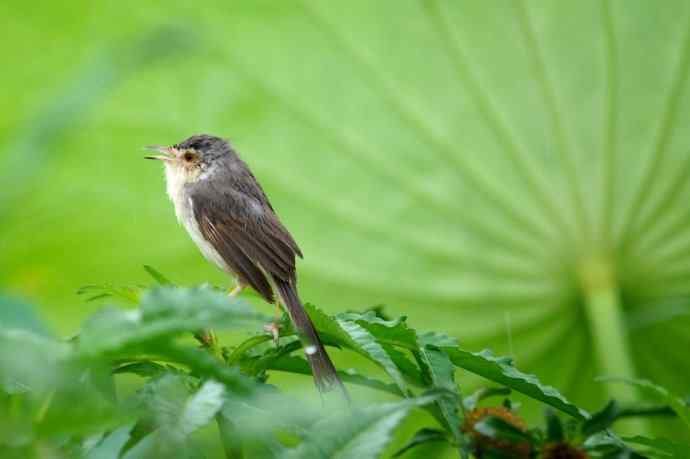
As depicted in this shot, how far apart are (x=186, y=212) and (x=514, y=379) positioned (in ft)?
5.63

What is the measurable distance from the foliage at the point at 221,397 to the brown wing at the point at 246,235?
887mm

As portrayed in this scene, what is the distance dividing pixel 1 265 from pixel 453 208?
5.11 ft

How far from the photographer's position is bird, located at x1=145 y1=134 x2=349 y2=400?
217 cm

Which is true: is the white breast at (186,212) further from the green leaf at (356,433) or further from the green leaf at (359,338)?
the green leaf at (356,433)

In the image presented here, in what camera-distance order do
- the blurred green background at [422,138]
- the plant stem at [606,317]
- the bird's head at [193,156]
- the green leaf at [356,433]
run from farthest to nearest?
the blurred green background at [422,138]
the plant stem at [606,317]
the bird's head at [193,156]
the green leaf at [356,433]

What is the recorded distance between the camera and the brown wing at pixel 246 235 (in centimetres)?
219

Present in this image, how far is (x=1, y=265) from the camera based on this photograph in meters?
3.40

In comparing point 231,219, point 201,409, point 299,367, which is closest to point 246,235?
point 231,219

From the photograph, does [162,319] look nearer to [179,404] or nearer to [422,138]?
[179,404]

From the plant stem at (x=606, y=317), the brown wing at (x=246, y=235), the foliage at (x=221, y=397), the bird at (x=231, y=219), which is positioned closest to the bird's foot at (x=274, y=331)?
the foliage at (x=221, y=397)

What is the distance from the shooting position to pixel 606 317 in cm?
318

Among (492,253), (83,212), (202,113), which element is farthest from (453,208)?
(83,212)

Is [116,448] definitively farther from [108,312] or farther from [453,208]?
[453,208]

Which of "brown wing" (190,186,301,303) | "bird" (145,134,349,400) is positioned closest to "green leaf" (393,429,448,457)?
"bird" (145,134,349,400)
